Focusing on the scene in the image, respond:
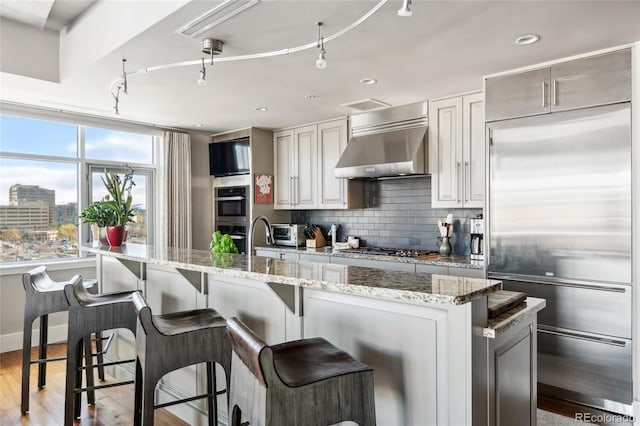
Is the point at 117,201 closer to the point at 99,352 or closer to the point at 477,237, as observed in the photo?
the point at 99,352

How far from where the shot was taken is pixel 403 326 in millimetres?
1576

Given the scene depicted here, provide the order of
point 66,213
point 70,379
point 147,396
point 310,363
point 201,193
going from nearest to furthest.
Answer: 1. point 310,363
2. point 147,396
3. point 70,379
4. point 66,213
5. point 201,193

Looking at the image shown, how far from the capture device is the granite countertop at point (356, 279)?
1.37 metres

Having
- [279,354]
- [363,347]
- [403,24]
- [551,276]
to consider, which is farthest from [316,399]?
[551,276]

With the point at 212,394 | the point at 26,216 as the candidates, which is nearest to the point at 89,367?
the point at 212,394

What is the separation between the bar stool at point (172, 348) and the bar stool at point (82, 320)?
50 cm

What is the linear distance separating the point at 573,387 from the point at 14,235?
16.7 feet

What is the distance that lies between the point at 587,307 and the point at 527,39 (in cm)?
177

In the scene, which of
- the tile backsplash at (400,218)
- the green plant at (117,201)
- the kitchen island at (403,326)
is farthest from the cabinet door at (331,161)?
the kitchen island at (403,326)

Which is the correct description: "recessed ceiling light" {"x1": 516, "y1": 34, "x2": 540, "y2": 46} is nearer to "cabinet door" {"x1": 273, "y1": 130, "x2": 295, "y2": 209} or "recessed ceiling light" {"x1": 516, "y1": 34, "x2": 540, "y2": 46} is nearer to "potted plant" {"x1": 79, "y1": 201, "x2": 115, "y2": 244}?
"cabinet door" {"x1": 273, "y1": 130, "x2": 295, "y2": 209}

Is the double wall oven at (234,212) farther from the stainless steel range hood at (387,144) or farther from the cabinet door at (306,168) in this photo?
the stainless steel range hood at (387,144)

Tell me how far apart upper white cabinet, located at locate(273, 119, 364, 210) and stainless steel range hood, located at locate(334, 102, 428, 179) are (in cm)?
28

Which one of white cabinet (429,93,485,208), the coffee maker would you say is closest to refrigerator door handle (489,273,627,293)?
the coffee maker

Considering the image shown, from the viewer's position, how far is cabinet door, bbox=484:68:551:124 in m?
3.01
